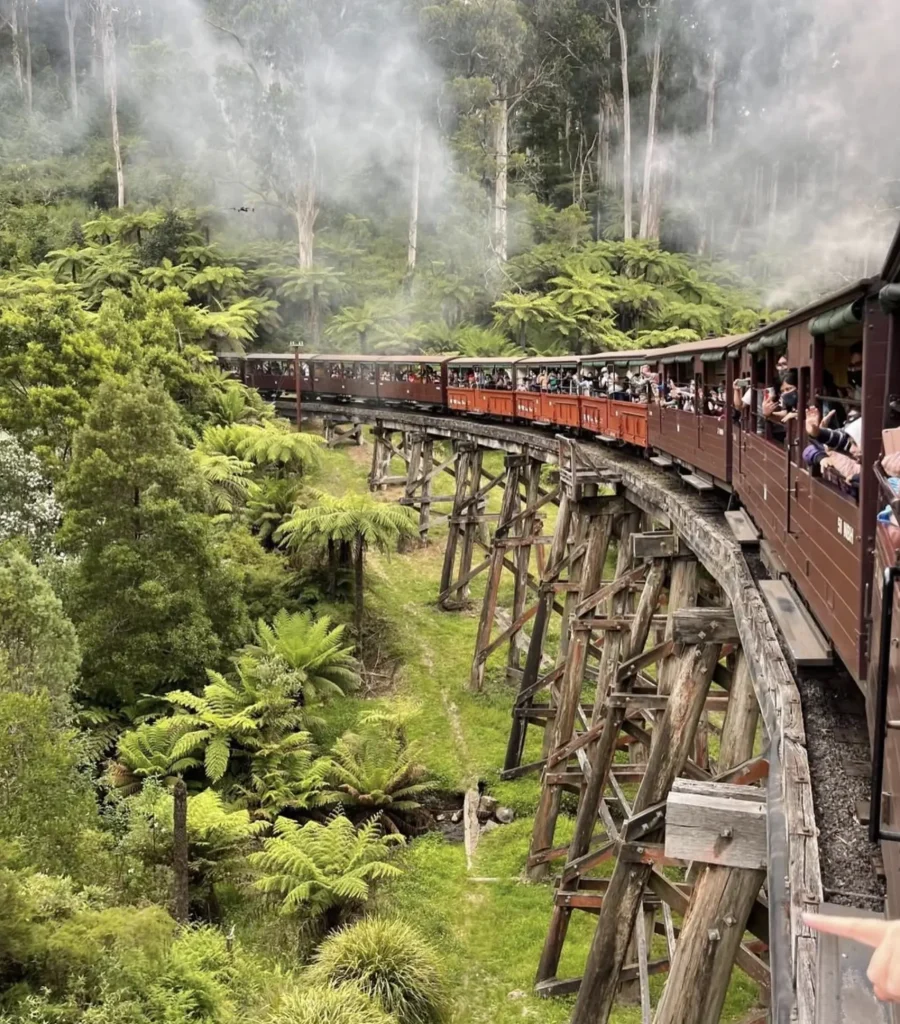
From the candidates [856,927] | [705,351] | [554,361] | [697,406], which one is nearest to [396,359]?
[554,361]

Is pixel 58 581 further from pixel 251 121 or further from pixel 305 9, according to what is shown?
pixel 305 9

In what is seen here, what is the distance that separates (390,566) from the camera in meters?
18.3

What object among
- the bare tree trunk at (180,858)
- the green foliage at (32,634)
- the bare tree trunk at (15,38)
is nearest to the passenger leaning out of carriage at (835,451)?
the bare tree trunk at (180,858)

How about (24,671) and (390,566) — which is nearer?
(24,671)

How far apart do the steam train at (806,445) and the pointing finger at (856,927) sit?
0.91 metres

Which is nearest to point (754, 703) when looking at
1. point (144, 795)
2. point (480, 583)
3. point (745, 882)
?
point (745, 882)

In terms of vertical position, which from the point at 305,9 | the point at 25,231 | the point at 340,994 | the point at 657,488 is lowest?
the point at 340,994

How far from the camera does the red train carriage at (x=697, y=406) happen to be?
26.3 ft

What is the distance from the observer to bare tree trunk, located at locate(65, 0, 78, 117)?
4553cm

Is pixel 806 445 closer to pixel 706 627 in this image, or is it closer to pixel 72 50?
pixel 706 627

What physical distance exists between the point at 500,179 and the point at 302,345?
34.3ft

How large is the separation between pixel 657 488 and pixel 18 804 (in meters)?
6.48

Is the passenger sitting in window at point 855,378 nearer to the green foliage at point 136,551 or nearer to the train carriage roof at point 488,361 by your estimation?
the green foliage at point 136,551

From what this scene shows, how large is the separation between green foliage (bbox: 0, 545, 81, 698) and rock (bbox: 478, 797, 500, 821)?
16.3 ft
